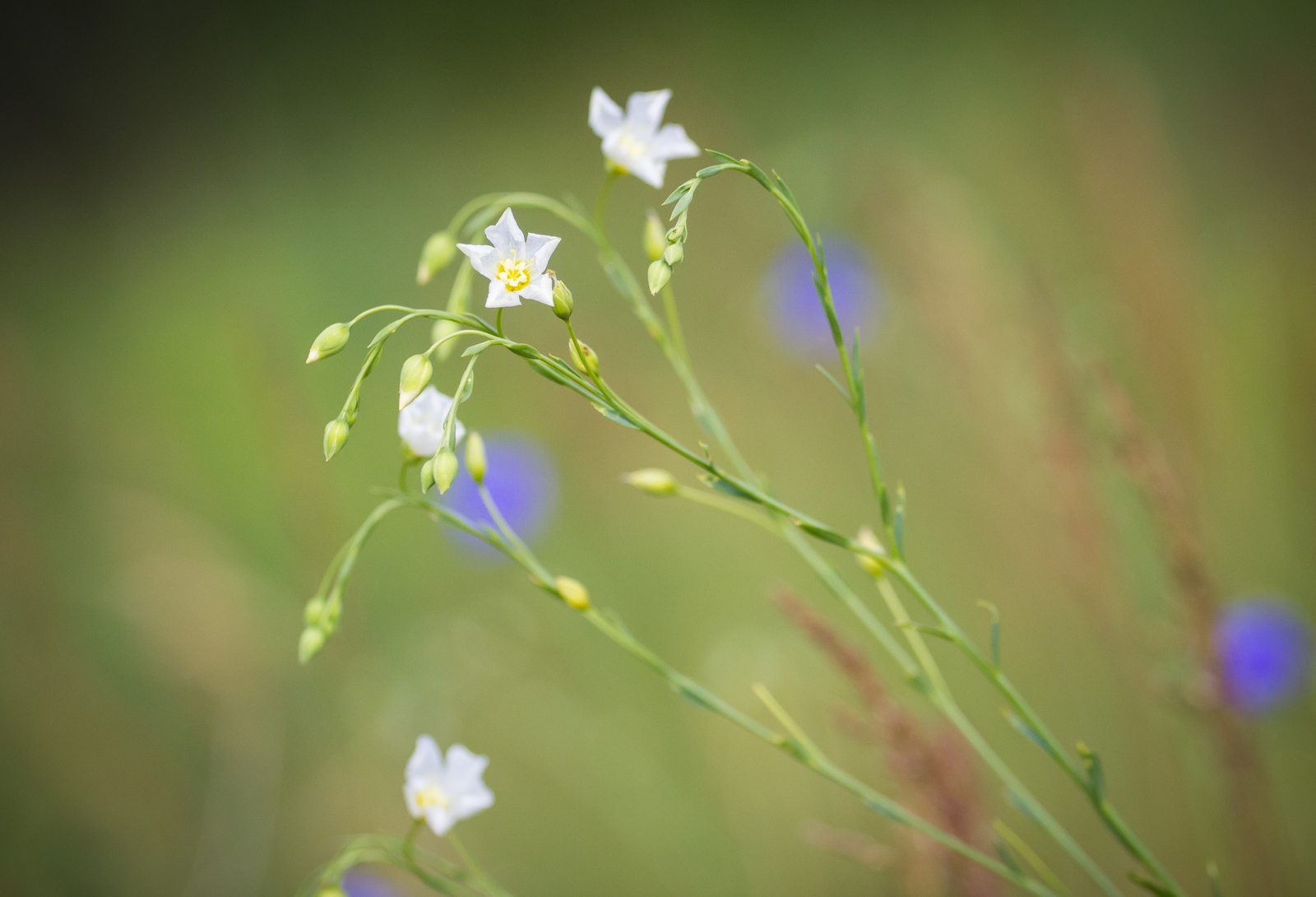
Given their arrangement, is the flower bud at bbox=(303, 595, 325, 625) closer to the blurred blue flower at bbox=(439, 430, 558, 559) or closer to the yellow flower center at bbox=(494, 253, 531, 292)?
the yellow flower center at bbox=(494, 253, 531, 292)

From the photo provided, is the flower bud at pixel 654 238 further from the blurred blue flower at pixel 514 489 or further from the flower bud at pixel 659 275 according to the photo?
the blurred blue flower at pixel 514 489

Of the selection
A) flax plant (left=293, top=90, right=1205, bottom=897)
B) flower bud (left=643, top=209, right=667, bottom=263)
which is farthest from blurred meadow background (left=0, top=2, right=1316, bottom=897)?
flower bud (left=643, top=209, right=667, bottom=263)

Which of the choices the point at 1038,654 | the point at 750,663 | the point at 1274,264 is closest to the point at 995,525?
the point at 1038,654

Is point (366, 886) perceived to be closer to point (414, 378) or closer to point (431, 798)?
point (431, 798)

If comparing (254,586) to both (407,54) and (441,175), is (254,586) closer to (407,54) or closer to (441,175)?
(441,175)

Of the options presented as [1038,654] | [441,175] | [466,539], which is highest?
[441,175]

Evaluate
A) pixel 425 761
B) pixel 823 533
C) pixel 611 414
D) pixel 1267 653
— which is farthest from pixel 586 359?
pixel 1267 653

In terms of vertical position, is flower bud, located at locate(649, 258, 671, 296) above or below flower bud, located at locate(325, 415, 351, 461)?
above
